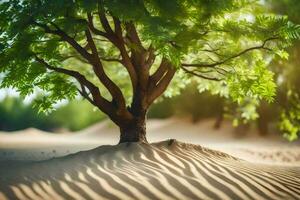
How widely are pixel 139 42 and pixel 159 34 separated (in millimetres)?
2148

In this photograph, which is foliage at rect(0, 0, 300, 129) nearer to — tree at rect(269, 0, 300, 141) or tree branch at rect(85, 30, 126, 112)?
tree branch at rect(85, 30, 126, 112)

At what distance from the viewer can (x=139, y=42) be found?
364 inches

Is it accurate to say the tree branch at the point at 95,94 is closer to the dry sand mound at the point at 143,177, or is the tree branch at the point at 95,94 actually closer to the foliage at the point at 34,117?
the dry sand mound at the point at 143,177

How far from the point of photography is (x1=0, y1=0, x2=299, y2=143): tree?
7.66m

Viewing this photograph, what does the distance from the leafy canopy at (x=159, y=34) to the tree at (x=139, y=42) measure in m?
0.02

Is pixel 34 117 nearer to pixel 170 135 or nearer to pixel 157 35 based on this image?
pixel 170 135

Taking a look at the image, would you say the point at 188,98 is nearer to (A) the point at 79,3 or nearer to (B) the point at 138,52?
(B) the point at 138,52

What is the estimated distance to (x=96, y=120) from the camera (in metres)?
33.2

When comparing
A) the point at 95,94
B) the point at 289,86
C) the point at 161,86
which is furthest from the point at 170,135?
the point at 95,94

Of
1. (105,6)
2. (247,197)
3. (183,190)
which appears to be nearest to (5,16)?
(105,6)

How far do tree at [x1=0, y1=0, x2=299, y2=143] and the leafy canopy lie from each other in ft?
0.05

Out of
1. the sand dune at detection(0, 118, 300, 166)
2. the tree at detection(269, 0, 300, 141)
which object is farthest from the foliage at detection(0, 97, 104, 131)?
the tree at detection(269, 0, 300, 141)

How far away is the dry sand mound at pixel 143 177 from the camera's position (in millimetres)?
5953

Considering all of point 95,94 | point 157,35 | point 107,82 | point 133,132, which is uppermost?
point 157,35
